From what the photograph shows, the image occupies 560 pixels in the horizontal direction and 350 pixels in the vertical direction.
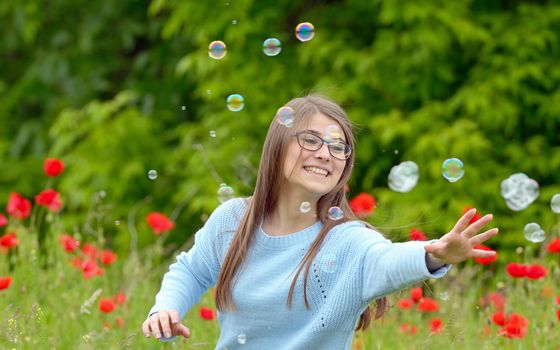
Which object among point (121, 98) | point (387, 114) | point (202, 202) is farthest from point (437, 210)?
point (121, 98)

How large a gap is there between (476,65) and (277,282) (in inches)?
163

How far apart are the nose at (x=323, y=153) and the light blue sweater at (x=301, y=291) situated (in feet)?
0.65

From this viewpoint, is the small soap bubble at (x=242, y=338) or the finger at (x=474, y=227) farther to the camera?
the small soap bubble at (x=242, y=338)

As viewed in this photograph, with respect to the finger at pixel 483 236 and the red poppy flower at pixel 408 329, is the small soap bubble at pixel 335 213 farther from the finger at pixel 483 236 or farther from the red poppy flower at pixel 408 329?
the red poppy flower at pixel 408 329

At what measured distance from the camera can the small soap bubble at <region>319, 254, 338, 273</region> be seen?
102 inches

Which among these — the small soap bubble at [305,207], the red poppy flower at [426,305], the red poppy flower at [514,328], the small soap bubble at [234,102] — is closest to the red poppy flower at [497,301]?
the red poppy flower at [426,305]

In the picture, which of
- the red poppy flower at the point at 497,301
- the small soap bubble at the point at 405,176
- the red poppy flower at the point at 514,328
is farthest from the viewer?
the red poppy flower at the point at 497,301

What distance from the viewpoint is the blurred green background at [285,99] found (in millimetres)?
6055

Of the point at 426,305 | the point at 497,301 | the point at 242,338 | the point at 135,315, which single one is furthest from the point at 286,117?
the point at 497,301

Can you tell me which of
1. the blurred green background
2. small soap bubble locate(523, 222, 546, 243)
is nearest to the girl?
small soap bubble locate(523, 222, 546, 243)

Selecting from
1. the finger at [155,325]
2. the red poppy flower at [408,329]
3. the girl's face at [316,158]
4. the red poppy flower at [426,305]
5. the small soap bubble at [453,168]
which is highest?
the girl's face at [316,158]

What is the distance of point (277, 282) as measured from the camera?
2.67 m

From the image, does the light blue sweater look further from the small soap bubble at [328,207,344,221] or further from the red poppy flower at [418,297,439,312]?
the red poppy flower at [418,297,439,312]

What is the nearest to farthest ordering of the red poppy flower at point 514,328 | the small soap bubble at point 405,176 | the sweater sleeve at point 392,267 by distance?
the sweater sleeve at point 392,267, the red poppy flower at point 514,328, the small soap bubble at point 405,176
